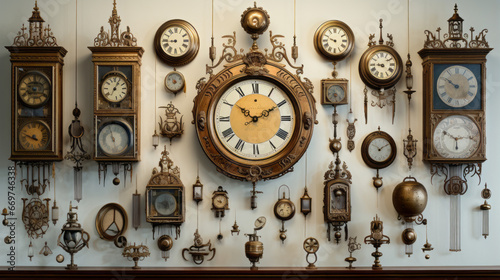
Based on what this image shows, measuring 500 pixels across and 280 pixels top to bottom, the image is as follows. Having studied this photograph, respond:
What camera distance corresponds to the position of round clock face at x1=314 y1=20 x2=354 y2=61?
5.51m

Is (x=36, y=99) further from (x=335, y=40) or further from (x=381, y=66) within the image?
(x=381, y=66)

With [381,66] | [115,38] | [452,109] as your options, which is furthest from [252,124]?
[452,109]

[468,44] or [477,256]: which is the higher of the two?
[468,44]

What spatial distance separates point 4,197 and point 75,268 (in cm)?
94

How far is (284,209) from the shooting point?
549cm

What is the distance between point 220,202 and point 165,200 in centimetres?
49

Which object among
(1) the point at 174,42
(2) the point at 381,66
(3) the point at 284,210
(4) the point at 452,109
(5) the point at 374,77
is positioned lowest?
(3) the point at 284,210

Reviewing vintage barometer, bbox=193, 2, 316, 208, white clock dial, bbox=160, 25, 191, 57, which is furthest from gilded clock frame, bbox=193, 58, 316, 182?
white clock dial, bbox=160, 25, 191, 57

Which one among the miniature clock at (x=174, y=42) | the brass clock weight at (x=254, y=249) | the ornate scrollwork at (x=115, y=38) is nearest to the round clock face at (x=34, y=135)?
the ornate scrollwork at (x=115, y=38)

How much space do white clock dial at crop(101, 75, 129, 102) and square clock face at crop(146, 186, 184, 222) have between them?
865mm

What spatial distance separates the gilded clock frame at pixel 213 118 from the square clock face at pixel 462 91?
45.6 inches

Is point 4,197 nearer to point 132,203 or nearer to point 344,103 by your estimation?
point 132,203

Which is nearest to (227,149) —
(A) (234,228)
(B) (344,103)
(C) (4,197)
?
(A) (234,228)

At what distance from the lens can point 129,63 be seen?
5379mm
